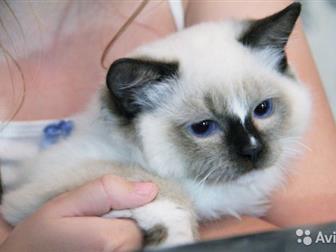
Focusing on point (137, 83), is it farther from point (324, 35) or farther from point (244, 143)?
point (324, 35)

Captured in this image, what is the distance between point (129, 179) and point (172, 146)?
97mm

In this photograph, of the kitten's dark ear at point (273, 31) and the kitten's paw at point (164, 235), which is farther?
the kitten's dark ear at point (273, 31)

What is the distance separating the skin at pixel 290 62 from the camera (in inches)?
41.7

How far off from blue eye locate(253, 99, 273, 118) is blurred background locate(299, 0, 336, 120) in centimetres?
62

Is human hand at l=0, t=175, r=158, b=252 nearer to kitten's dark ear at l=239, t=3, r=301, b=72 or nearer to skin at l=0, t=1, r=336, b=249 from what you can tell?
skin at l=0, t=1, r=336, b=249

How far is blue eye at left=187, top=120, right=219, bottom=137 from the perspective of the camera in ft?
2.82

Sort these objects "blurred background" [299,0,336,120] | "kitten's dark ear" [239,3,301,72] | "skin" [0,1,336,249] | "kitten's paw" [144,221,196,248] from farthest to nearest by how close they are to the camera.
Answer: "blurred background" [299,0,336,120]
"skin" [0,1,336,249]
"kitten's dark ear" [239,3,301,72]
"kitten's paw" [144,221,196,248]

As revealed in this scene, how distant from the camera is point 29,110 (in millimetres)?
1209

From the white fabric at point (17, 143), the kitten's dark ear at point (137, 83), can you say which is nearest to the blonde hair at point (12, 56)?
the white fabric at point (17, 143)

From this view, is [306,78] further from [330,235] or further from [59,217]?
[330,235]

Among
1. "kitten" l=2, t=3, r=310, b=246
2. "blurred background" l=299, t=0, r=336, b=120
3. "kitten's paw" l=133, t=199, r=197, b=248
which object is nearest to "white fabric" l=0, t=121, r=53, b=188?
"kitten" l=2, t=3, r=310, b=246

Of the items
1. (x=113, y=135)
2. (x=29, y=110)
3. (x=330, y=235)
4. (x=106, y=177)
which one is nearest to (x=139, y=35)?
(x=29, y=110)

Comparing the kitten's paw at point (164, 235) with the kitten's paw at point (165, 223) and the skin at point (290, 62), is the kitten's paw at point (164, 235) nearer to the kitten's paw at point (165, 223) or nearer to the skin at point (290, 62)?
the kitten's paw at point (165, 223)

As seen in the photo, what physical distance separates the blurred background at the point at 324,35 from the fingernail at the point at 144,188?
33.5 inches
